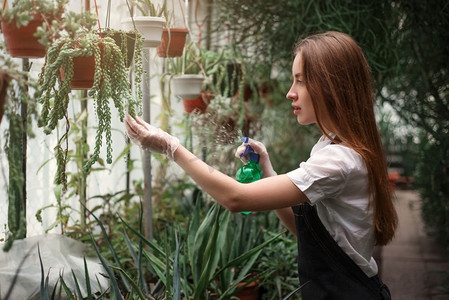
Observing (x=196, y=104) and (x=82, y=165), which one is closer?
(x=82, y=165)

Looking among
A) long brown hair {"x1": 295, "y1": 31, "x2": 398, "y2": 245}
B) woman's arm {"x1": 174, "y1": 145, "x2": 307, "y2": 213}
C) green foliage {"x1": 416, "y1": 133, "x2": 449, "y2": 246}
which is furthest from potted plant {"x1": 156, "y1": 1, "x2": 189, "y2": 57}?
green foliage {"x1": 416, "y1": 133, "x2": 449, "y2": 246}

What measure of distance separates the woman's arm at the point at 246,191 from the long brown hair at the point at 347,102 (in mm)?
225

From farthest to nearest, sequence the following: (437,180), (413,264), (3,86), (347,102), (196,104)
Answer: (413,264)
(437,180)
(196,104)
(347,102)
(3,86)

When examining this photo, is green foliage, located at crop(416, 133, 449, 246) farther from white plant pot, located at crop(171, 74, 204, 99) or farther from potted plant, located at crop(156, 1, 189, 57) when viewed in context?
potted plant, located at crop(156, 1, 189, 57)

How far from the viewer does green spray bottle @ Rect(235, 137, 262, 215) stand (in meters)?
1.88

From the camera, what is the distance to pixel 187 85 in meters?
3.06

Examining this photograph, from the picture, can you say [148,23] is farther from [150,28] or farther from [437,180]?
[437,180]

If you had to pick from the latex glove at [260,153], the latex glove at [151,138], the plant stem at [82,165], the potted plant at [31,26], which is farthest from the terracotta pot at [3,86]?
the plant stem at [82,165]

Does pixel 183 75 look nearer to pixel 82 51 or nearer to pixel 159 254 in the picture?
pixel 159 254

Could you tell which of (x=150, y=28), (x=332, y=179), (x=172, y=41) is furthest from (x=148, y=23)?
(x=332, y=179)

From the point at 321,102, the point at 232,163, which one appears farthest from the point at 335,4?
the point at 321,102

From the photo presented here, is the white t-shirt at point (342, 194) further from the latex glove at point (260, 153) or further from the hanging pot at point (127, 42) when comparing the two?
the hanging pot at point (127, 42)

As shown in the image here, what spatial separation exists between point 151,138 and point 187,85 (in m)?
1.45

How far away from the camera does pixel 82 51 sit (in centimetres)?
159
